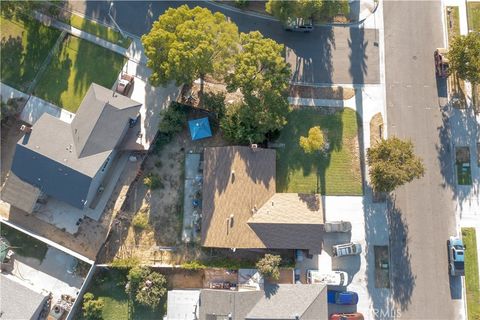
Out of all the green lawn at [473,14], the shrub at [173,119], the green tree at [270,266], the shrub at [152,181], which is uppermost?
the green lawn at [473,14]

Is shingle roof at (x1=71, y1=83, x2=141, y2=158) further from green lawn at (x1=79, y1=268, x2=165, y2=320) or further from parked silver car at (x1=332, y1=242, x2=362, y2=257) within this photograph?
parked silver car at (x1=332, y1=242, x2=362, y2=257)

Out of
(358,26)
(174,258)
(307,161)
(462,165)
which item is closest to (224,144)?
(307,161)

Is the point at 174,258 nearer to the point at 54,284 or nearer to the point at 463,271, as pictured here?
the point at 54,284

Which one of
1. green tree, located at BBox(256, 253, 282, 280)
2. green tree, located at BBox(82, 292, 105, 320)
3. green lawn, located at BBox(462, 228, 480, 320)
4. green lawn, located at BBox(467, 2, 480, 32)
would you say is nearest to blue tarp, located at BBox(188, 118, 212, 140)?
green tree, located at BBox(256, 253, 282, 280)

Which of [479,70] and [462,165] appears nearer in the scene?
[479,70]

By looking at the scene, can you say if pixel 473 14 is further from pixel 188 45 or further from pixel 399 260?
pixel 188 45

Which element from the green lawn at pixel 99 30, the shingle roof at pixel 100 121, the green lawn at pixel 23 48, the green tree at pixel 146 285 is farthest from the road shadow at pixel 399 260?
the green lawn at pixel 23 48

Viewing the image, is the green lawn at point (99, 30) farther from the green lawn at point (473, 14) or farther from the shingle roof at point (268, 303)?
the green lawn at point (473, 14)
